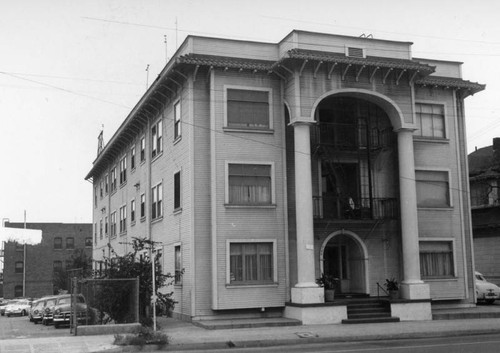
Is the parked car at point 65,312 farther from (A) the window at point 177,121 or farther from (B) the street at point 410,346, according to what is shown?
(B) the street at point 410,346

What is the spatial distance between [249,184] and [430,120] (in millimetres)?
9368

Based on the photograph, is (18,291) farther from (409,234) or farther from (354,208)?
(409,234)

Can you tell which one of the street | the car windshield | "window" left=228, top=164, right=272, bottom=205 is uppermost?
"window" left=228, top=164, right=272, bottom=205

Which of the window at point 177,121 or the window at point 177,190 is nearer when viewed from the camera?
the window at point 177,190

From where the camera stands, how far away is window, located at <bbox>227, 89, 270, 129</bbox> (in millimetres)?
26078

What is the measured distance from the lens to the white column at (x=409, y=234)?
26.1 meters

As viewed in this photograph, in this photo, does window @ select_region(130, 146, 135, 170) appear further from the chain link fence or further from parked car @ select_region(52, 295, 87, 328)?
the chain link fence

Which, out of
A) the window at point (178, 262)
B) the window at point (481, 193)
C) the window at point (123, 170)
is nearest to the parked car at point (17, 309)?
the window at point (123, 170)

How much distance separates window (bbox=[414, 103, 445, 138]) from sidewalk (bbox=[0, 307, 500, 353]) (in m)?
8.94

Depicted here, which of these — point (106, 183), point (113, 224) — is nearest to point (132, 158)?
point (113, 224)

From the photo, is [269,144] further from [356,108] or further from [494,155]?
[494,155]

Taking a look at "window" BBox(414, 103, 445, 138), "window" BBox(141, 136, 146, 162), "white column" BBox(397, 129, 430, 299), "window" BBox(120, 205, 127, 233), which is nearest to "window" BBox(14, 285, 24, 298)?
"window" BBox(120, 205, 127, 233)

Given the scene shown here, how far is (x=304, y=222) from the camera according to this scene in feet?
81.5

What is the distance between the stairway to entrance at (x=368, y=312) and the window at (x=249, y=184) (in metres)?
5.31
